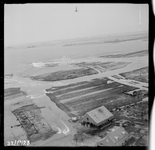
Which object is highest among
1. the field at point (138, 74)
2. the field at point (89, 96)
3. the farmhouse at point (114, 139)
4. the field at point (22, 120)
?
the field at point (138, 74)

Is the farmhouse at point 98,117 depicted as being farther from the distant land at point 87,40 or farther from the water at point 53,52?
the distant land at point 87,40

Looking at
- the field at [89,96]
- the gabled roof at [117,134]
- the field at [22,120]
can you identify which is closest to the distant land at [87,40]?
the field at [89,96]

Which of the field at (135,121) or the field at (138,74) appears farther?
the field at (138,74)

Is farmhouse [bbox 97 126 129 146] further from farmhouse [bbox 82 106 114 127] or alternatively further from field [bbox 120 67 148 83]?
field [bbox 120 67 148 83]

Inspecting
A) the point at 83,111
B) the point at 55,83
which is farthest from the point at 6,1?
the point at 83,111

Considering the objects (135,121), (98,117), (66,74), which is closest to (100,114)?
(98,117)

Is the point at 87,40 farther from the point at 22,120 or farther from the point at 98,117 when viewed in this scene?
the point at 22,120

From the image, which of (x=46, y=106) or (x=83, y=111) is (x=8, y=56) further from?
(x=83, y=111)
